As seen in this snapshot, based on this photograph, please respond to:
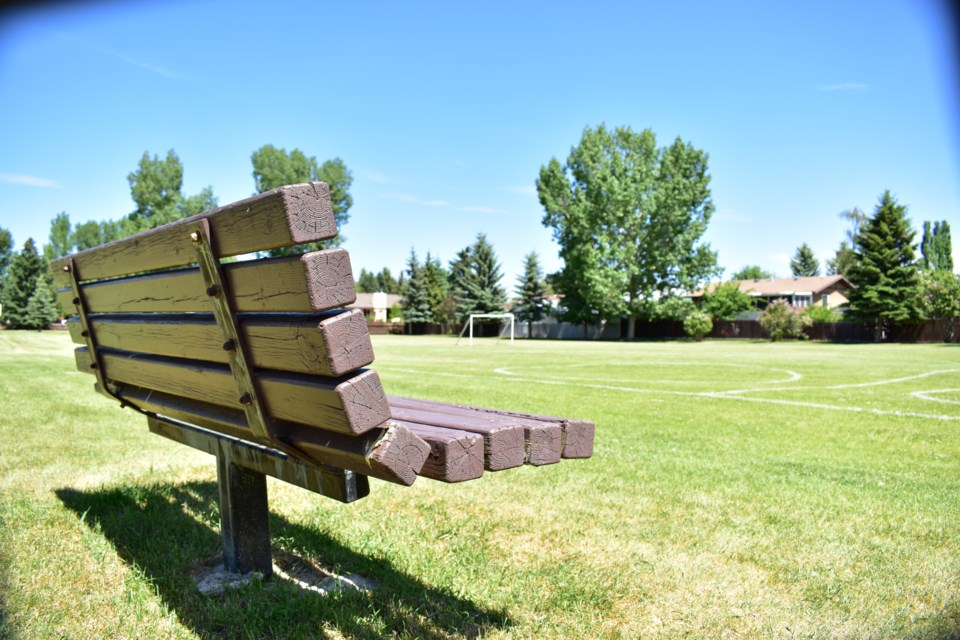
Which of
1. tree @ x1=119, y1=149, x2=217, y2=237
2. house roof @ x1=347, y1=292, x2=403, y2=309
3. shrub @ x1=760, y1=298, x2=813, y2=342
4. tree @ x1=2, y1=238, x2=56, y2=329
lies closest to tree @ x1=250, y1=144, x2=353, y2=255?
tree @ x1=119, y1=149, x2=217, y2=237

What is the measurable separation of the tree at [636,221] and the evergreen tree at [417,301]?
Result: 18.0 metres

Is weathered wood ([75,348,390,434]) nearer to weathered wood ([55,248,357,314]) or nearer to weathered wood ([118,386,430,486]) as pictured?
weathered wood ([118,386,430,486])

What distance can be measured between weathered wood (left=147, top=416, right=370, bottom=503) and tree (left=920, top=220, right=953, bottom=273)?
74.6 m

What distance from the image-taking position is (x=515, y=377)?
14.4 meters

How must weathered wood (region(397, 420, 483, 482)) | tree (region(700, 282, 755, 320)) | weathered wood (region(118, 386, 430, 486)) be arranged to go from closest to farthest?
weathered wood (region(118, 386, 430, 486))
weathered wood (region(397, 420, 483, 482))
tree (region(700, 282, 755, 320))

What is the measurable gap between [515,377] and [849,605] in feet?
38.3

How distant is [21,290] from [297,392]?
72774 mm

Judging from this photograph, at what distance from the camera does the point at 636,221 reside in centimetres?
5194

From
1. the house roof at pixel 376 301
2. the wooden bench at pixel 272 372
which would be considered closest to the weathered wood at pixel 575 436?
the wooden bench at pixel 272 372

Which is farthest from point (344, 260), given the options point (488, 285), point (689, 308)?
point (488, 285)

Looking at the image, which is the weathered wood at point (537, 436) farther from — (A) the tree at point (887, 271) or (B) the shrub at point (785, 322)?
(B) the shrub at point (785, 322)

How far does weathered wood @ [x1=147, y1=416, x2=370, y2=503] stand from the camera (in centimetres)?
230

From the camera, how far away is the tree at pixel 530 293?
63438 mm

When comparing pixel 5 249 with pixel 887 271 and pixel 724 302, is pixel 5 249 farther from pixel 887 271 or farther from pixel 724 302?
pixel 887 271
